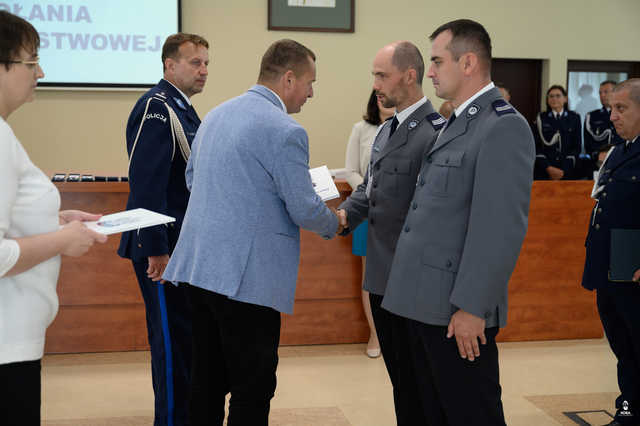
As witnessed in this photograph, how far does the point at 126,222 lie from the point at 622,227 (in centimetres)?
201

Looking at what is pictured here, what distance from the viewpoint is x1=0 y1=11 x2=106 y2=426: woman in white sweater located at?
4.32 feet

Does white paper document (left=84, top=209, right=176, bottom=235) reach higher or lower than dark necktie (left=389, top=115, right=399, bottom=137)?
lower

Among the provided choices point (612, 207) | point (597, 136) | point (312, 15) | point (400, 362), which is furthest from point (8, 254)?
point (597, 136)

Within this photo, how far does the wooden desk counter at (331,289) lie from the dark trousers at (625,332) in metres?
1.23

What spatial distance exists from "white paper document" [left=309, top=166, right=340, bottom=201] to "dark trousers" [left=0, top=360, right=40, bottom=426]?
1139 mm

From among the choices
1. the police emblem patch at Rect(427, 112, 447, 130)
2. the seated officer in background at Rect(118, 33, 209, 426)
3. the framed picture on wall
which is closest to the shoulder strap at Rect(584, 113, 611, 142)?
the framed picture on wall

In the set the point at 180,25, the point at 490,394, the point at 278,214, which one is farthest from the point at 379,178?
the point at 180,25

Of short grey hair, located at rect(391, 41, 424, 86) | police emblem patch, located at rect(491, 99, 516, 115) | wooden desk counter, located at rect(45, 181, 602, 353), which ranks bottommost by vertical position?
wooden desk counter, located at rect(45, 181, 602, 353)

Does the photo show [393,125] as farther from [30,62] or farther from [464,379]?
[30,62]

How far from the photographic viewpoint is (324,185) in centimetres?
239

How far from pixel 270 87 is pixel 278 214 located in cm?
42

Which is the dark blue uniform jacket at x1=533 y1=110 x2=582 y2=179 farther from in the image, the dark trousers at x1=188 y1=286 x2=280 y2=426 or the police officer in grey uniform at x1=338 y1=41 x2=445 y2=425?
the dark trousers at x1=188 y1=286 x2=280 y2=426

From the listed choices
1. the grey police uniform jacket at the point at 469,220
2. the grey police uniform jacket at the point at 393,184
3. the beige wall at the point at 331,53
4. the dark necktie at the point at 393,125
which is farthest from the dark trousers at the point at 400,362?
the beige wall at the point at 331,53

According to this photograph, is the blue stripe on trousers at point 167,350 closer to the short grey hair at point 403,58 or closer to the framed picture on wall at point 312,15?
the short grey hair at point 403,58
